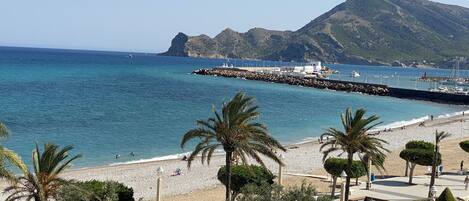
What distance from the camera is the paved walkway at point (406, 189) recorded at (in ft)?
77.5

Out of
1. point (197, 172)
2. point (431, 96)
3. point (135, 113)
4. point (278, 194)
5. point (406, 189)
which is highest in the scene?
point (278, 194)

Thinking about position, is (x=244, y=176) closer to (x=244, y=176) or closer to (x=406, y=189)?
(x=244, y=176)

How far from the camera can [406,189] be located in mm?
25031

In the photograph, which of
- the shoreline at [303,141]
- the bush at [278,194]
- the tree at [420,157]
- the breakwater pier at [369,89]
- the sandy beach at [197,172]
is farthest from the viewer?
the breakwater pier at [369,89]

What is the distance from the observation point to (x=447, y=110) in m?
84.6

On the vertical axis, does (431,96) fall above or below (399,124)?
above

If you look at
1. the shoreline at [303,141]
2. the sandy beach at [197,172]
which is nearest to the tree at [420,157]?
the sandy beach at [197,172]

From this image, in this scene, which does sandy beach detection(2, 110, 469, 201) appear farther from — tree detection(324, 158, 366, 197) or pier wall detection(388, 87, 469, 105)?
pier wall detection(388, 87, 469, 105)

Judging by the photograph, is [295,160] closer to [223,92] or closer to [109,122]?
[109,122]

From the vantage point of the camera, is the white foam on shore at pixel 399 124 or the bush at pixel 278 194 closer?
the bush at pixel 278 194

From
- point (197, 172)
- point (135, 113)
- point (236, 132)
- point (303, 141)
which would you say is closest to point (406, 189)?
point (236, 132)

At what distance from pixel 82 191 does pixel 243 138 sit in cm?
633

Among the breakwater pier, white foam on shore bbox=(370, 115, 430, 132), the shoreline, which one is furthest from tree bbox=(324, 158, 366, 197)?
the breakwater pier

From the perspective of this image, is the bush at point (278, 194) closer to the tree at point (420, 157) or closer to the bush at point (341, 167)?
the bush at point (341, 167)
